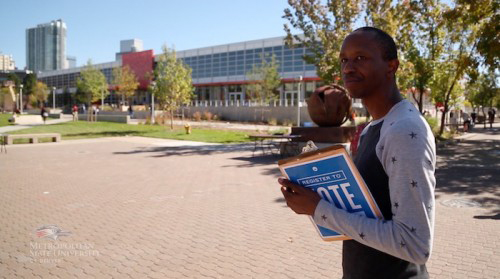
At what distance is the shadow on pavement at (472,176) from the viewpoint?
8188 millimetres

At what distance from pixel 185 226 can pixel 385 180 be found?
16.6 feet

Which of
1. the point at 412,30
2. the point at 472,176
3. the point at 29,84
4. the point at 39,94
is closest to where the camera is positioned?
the point at 472,176

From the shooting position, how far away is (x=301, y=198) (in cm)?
158

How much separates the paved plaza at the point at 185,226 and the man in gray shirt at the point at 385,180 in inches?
112

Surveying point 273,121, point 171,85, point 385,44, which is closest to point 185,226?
point 385,44

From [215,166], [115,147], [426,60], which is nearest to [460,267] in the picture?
[215,166]

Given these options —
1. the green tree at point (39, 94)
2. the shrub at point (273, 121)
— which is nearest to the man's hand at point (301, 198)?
the shrub at point (273, 121)

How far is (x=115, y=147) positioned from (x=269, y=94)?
3127cm

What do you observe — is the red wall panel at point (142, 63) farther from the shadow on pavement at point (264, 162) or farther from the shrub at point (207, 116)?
the shadow on pavement at point (264, 162)

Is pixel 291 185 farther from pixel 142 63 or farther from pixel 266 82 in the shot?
pixel 142 63

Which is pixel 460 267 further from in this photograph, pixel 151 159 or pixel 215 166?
pixel 151 159

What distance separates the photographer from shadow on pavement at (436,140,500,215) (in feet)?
26.9

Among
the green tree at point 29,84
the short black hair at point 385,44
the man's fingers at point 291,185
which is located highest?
the green tree at point 29,84

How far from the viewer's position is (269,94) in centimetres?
4803
